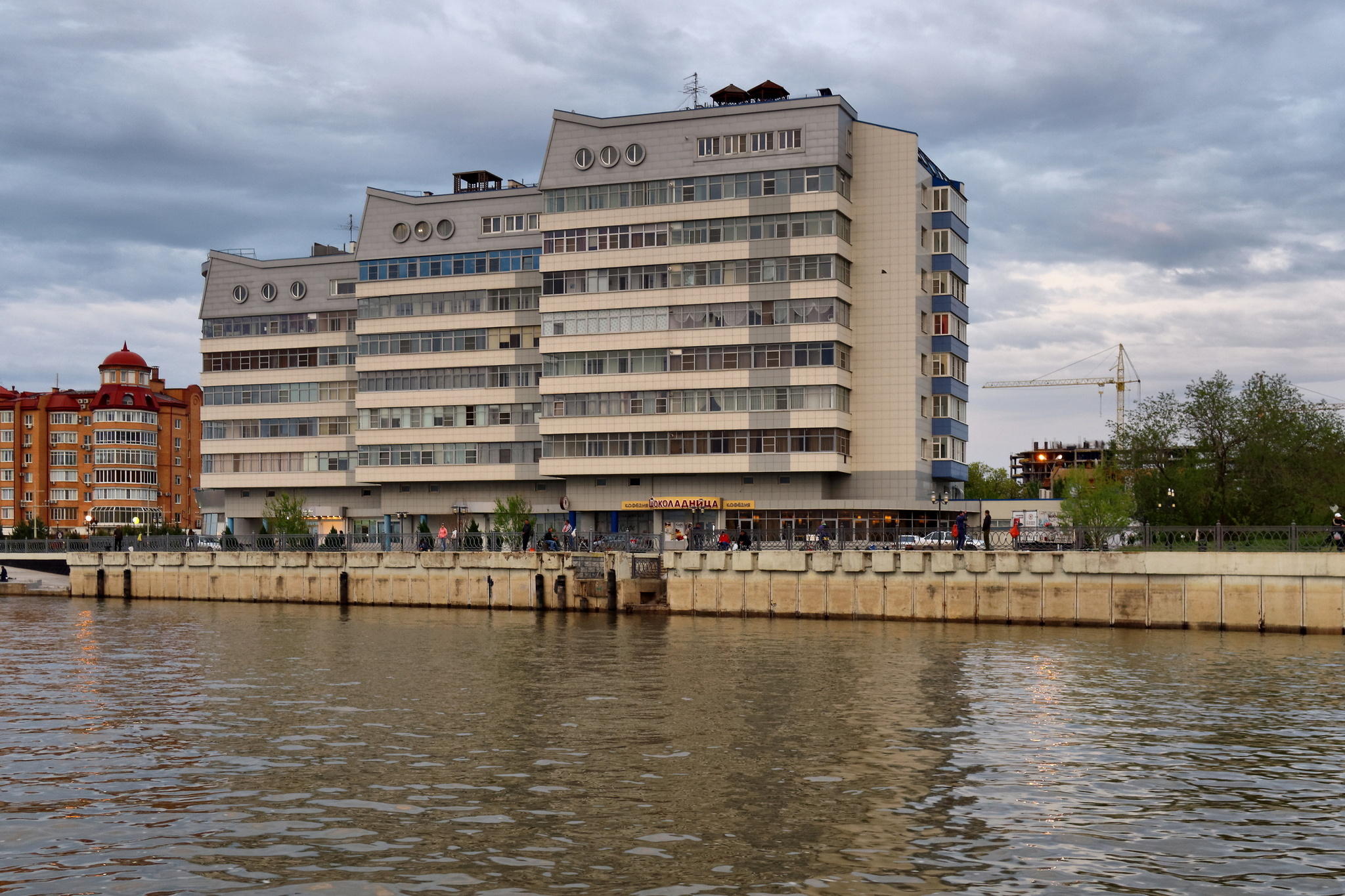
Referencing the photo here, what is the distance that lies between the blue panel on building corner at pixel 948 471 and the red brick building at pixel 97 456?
99.4 m

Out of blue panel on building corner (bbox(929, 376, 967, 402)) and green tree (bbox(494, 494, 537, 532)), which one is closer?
green tree (bbox(494, 494, 537, 532))

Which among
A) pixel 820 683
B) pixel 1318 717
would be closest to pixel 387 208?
pixel 820 683

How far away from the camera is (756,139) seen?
96750mm

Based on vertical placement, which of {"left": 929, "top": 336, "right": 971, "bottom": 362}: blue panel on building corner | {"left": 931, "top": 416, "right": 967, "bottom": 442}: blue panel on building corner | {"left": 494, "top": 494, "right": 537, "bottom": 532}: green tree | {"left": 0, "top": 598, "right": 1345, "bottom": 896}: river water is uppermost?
{"left": 929, "top": 336, "right": 971, "bottom": 362}: blue panel on building corner

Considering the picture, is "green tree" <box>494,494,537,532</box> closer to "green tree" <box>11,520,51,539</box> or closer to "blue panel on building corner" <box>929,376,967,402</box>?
"blue panel on building corner" <box>929,376,967,402</box>

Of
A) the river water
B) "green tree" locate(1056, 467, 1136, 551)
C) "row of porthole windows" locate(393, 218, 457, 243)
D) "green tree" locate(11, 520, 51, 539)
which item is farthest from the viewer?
"green tree" locate(11, 520, 51, 539)

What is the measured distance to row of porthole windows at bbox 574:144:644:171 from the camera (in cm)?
9956

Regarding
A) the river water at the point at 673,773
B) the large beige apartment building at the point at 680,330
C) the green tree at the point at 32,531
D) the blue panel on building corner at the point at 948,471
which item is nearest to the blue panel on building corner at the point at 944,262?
the large beige apartment building at the point at 680,330

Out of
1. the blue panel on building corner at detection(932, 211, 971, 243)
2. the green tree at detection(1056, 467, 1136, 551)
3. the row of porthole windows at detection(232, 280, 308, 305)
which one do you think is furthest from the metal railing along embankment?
the row of porthole windows at detection(232, 280, 308, 305)

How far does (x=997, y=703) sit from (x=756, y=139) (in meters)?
72.1

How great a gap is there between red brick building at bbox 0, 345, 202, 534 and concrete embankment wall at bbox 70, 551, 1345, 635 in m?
93.6

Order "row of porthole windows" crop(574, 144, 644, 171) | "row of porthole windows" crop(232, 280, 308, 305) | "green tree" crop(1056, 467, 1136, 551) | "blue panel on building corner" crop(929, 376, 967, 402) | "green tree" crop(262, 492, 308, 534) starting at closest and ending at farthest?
"green tree" crop(1056, 467, 1136, 551) → "green tree" crop(262, 492, 308, 534) → "row of porthole windows" crop(574, 144, 644, 171) → "blue panel on building corner" crop(929, 376, 967, 402) → "row of porthole windows" crop(232, 280, 308, 305)

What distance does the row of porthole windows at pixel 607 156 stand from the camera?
327 ft

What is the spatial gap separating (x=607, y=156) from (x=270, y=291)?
36.7 m
